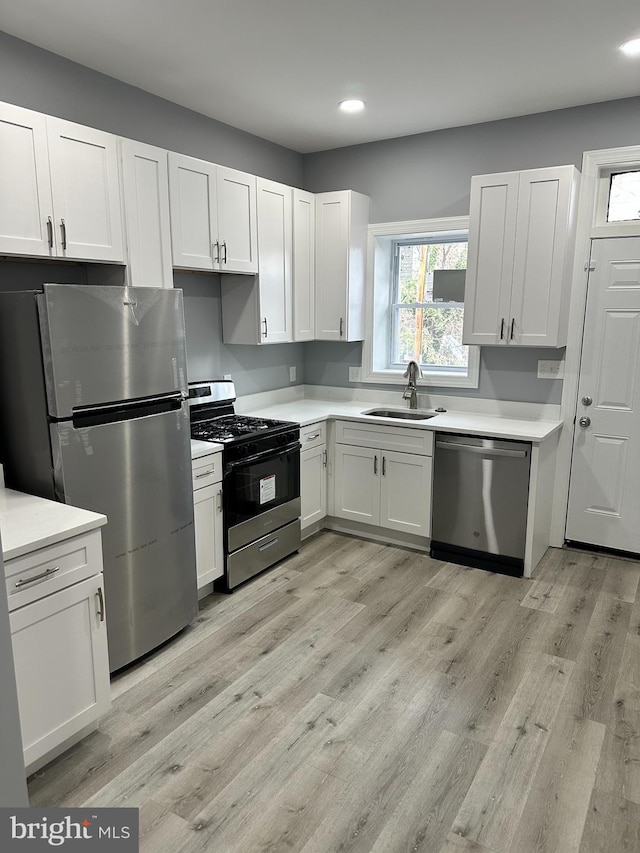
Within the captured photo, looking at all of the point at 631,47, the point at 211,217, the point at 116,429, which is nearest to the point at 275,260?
the point at 211,217

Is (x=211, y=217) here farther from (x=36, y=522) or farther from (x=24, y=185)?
Answer: (x=36, y=522)

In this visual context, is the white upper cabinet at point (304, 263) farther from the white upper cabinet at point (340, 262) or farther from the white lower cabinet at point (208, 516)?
the white lower cabinet at point (208, 516)

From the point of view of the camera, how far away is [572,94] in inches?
133

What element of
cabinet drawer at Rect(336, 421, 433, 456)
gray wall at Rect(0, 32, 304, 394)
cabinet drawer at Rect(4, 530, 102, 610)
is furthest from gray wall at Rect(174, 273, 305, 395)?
cabinet drawer at Rect(4, 530, 102, 610)

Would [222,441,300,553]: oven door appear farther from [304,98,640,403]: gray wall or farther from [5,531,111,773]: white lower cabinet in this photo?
[304,98,640,403]: gray wall

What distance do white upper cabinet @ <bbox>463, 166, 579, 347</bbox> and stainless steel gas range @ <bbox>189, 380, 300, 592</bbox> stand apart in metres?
1.44

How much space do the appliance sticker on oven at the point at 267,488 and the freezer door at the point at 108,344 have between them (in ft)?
3.07

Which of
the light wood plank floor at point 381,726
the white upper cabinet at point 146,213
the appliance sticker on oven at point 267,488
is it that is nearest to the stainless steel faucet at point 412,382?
the appliance sticker on oven at point 267,488

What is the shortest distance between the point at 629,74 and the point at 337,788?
3.63 m

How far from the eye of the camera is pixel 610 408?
376 centimetres

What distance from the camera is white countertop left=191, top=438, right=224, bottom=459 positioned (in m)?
3.02

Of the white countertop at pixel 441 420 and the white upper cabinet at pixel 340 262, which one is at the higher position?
the white upper cabinet at pixel 340 262

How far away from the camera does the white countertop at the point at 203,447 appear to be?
119 inches

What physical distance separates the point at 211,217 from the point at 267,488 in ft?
5.30
